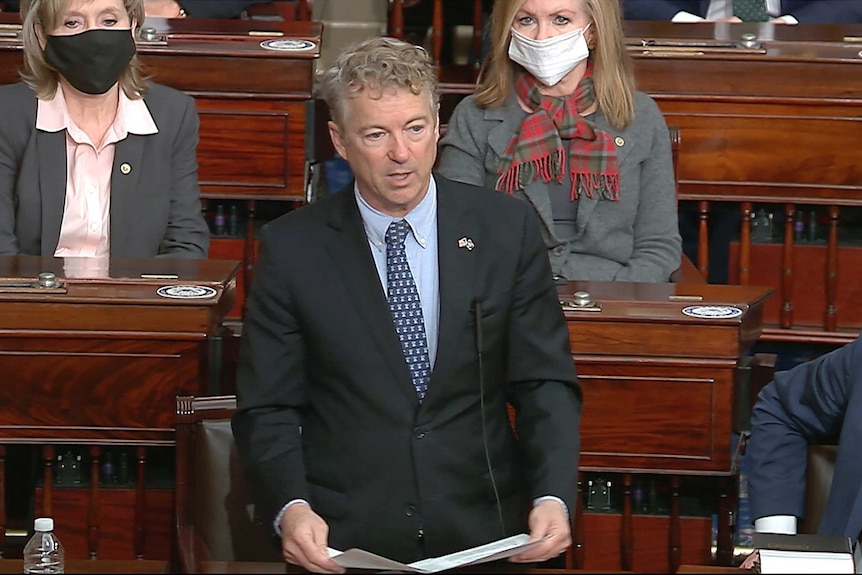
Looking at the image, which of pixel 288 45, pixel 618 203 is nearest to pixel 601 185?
pixel 618 203

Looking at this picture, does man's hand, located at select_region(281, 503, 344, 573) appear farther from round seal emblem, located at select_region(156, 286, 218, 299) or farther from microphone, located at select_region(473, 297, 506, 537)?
round seal emblem, located at select_region(156, 286, 218, 299)

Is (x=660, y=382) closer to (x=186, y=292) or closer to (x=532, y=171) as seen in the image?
(x=532, y=171)

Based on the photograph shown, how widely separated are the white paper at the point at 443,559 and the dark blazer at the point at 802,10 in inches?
100

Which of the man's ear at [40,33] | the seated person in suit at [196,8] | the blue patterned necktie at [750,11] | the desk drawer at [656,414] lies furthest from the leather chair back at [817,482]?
the seated person in suit at [196,8]

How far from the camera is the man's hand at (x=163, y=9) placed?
13.8 feet

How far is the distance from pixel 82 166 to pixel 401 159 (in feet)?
3.89

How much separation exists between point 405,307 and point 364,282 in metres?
0.07

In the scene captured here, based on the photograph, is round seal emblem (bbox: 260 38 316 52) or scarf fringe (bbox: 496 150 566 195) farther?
round seal emblem (bbox: 260 38 316 52)

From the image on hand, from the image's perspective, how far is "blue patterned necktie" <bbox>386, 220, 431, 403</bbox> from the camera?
7.14 ft

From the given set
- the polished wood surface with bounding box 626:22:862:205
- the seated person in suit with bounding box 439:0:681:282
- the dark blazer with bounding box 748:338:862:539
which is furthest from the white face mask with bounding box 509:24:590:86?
the dark blazer with bounding box 748:338:862:539

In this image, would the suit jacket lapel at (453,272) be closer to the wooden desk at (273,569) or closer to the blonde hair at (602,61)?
the wooden desk at (273,569)

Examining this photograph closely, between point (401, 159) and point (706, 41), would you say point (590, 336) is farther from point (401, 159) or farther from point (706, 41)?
point (706, 41)

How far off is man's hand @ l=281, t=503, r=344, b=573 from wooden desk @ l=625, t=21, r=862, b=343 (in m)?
1.83

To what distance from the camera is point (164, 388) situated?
2.64m
